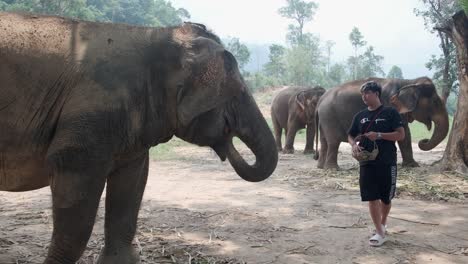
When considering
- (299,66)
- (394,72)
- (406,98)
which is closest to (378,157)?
(406,98)

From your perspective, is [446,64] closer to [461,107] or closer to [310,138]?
[310,138]

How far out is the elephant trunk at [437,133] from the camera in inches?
326

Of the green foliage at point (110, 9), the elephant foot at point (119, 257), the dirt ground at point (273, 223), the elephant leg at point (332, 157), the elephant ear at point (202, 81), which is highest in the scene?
the green foliage at point (110, 9)

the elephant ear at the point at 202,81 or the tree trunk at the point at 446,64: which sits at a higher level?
the tree trunk at the point at 446,64

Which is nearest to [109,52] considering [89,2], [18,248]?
[18,248]

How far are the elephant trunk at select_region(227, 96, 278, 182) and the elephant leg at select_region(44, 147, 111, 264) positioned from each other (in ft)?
2.96

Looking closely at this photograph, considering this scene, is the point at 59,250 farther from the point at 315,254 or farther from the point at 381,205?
the point at 381,205

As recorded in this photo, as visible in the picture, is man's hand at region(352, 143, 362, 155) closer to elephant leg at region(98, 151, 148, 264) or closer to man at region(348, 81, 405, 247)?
man at region(348, 81, 405, 247)

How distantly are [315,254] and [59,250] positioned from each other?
2.04 metres

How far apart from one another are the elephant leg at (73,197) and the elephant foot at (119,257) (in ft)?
2.29

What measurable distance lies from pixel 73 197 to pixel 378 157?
2.63 m

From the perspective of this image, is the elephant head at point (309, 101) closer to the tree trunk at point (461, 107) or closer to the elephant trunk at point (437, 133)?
the elephant trunk at point (437, 133)

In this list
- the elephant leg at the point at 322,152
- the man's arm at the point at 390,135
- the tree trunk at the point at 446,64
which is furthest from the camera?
the tree trunk at the point at 446,64

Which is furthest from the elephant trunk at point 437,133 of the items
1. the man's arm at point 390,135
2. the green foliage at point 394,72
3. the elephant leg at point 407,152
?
the green foliage at point 394,72
